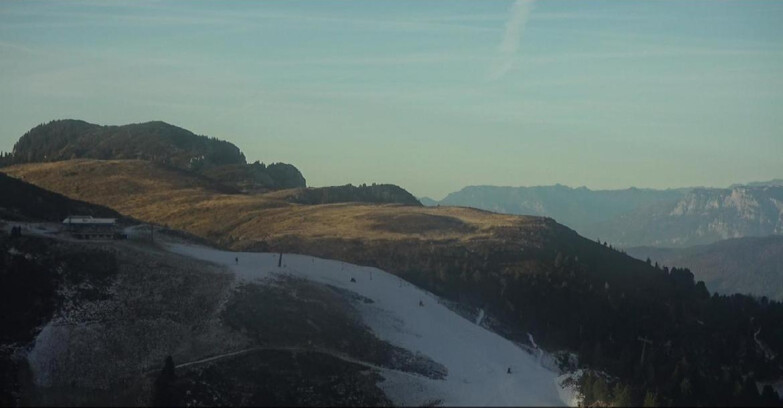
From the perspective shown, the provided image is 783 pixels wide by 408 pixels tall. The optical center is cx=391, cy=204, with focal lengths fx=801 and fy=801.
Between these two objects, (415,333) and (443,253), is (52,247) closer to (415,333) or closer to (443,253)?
(415,333)

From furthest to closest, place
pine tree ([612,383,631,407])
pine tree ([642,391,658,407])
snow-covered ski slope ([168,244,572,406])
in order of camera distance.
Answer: snow-covered ski slope ([168,244,572,406]) → pine tree ([612,383,631,407]) → pine tree ([642,391,658,407])

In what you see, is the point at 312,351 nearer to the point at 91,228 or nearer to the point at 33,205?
the point at 91,228

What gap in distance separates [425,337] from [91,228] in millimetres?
44158

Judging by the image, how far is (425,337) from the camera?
9369 cm

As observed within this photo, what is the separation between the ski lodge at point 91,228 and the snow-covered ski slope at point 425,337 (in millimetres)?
8254

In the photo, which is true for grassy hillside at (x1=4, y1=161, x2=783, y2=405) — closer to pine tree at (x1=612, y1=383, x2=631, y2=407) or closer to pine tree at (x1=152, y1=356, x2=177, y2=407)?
pine tree at (x1=612, y1=383, x2=631, y2=407)

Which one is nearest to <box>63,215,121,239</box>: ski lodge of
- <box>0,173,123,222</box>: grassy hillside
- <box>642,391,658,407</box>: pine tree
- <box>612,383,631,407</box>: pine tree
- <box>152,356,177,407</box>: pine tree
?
<box>0,173,123,222</box>: grassy hillside

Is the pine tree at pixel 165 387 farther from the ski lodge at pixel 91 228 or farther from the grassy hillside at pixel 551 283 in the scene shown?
the grassy hillside at pixel 551 283

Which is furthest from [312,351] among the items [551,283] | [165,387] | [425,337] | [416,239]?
[416,239]

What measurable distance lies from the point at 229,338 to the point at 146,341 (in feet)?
25.1

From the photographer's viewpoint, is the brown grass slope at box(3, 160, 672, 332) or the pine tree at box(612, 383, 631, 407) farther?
the brown grass slope at box(3, 160, 672, 332)

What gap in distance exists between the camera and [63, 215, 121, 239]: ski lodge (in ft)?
322

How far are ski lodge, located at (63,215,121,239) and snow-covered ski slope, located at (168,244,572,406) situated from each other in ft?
27.1

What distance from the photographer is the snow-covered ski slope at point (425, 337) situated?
7638 centimetres
